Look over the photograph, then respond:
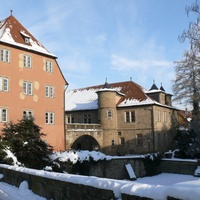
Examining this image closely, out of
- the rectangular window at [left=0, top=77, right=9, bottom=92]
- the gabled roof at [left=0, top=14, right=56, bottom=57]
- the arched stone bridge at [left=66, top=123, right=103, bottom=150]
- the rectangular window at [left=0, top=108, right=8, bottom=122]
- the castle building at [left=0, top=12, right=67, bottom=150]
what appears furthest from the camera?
the arched stone bridge at [left=66, top=123, right=103, bottom=150]

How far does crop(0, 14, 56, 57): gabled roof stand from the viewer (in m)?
28.7

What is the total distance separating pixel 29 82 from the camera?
29703 mm

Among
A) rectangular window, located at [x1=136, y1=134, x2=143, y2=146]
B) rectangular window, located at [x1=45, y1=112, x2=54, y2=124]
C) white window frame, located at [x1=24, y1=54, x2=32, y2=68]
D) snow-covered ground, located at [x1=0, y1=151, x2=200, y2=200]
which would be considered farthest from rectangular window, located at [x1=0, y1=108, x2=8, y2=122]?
rectangular window, located at [x1=136, y1=134, x2=143, y2=146]

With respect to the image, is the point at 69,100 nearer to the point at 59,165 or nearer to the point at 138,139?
the point at 138,139

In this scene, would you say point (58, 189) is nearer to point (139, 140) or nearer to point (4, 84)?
point (4, 84)

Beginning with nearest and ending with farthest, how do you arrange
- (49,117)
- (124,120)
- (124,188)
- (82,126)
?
(124,188)
(49,117)
(82,126)
(124,120)

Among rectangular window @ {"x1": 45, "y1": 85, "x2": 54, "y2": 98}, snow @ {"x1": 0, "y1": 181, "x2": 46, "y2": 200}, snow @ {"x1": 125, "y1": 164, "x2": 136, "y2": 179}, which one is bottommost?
snow @ {"x1": 125, "y1": 164, "x2": 136, "y2": 179}

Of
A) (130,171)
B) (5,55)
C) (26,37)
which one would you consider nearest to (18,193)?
(130,171)

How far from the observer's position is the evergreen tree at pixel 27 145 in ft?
69.6

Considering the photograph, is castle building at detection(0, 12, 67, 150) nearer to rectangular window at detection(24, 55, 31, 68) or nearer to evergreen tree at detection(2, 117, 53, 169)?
rectangular window at detection(24, 55, 31, 68)

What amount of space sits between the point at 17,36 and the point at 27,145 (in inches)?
502

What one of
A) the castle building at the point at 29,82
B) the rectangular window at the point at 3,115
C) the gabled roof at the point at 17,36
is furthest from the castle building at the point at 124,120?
the rectangular window at the point at 3,115

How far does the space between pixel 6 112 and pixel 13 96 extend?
164 centimetres

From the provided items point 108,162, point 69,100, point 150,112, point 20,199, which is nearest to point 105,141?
point 150,112
